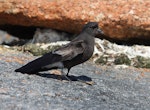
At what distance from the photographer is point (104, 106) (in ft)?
27.3

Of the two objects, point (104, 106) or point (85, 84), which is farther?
point (85, 84)

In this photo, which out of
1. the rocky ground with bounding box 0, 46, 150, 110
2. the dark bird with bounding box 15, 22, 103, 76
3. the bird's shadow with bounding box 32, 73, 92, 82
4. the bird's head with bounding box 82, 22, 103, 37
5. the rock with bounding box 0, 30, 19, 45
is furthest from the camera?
the rock with bounding box 0, 30, 19, 45

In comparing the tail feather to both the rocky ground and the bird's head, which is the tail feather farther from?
the bird's head

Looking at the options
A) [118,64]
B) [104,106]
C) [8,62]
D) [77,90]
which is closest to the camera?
[104,106]

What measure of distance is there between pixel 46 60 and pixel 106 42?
440cm

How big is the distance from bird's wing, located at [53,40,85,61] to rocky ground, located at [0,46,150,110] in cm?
46

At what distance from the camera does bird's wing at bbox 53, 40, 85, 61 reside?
9939 millimetres

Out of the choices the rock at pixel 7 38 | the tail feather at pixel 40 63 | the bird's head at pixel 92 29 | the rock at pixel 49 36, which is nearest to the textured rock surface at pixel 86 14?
the rock at pixel 49 36

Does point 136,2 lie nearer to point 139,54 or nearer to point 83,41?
point 139,54

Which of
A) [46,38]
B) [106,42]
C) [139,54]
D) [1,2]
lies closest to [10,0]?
[1,2]

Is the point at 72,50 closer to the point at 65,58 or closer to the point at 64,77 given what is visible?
the point at 65,58

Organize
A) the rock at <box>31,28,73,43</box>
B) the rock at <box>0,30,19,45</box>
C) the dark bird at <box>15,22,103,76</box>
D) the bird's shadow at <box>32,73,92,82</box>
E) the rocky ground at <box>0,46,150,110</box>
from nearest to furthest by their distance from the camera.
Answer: the rocky ground at <box>0,46,150,110</box> < the dark bird at <box>15,22,103,76</box> < the bird's shadow at <box>32,73,92,82</box> < the rock at <box>31,28,73,43</box> < the rock at <box>0,30,19,45</box>

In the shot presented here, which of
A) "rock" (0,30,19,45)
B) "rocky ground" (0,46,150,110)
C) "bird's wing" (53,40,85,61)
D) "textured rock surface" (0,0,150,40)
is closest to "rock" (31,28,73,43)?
"textured rock surface" (0,0,150,40)

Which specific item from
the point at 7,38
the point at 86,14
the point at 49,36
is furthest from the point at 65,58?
the point at 7,38
